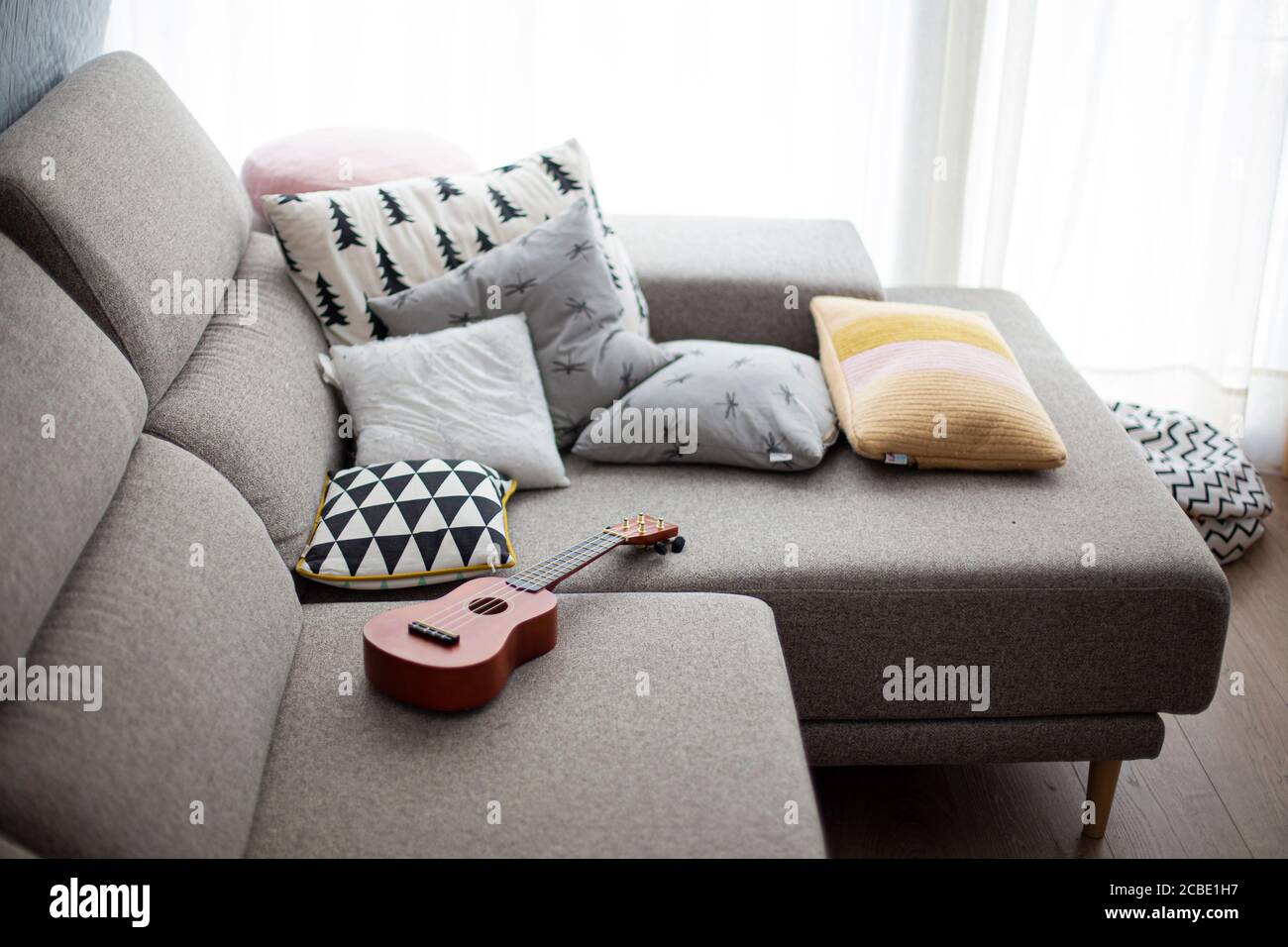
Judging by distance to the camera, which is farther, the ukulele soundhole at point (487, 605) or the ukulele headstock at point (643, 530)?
the ukulele headstock at point (643, 530)

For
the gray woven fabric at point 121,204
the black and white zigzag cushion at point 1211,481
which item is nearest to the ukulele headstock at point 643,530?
the gray woven fabric at point 121,204

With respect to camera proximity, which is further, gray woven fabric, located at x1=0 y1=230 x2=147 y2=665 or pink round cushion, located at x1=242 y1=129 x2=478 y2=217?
pink round cushion, located at x1=242 y1=129 x2=478 y2=217

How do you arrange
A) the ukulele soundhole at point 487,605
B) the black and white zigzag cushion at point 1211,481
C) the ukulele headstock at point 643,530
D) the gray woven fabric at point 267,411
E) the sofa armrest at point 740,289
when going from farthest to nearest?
the black and white zigzag cushion at point 1211,481, the sofa armrest at point 740,289, the ukulele headstock at point 643,530, the gray woven fabric at point 267,411, the ukulele soundhole at point 487,605

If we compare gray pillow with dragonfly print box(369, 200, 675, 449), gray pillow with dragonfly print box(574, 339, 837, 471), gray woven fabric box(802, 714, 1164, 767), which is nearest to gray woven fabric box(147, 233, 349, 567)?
gray pillow with dragonfly print box(369, 200, 675, 449)

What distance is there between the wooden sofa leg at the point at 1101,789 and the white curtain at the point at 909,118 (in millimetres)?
1413

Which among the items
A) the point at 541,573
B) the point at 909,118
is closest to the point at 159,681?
the point at 541,573

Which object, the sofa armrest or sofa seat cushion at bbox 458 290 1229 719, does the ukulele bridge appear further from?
the sofa armrest

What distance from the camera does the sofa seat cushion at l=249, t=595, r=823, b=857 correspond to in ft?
3.84

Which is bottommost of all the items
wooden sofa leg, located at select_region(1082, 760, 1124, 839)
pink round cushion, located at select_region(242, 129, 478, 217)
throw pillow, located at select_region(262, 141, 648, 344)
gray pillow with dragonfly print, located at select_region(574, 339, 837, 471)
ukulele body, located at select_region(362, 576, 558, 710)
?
wooden sofa leg, located at select_region(1082, 760, 1124, 839)

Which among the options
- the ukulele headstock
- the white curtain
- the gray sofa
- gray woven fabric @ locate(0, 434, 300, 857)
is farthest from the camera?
the white curtain

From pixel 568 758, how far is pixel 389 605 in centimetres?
41

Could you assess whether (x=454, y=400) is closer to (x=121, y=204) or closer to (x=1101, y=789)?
(x=121, y=204)

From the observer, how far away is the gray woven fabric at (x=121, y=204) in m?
1.47

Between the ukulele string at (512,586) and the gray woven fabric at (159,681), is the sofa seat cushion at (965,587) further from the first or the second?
the gray woven fabric at (159,681)
